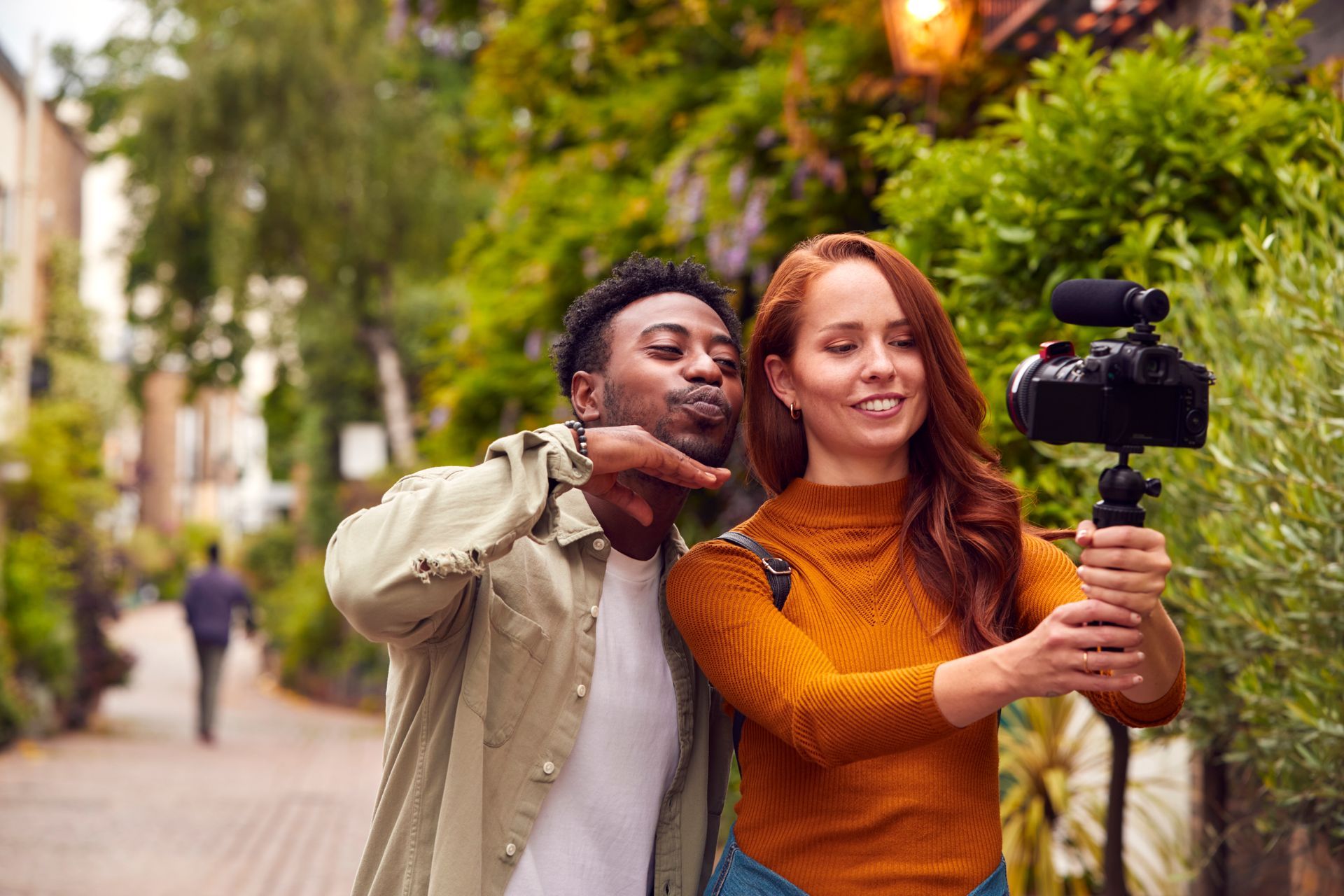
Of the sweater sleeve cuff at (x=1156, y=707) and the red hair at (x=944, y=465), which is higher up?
the red hair at (x=944, y=465)

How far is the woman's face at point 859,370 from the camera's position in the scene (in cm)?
221

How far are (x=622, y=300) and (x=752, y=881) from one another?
117cm

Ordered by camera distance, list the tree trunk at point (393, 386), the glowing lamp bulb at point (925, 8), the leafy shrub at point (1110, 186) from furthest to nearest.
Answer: the tree trunk at point (393, 386) < the glowing lamp bulb at point (925, 8) < the leafy shrub at point (1110, 186)

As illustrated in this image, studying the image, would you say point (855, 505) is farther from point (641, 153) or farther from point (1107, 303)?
point (641, 153)

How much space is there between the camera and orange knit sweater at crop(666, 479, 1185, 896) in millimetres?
1962

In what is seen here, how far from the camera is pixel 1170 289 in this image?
3785mm

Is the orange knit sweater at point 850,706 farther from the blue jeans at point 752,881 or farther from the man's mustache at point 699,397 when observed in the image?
the man's mustache at point 699,397

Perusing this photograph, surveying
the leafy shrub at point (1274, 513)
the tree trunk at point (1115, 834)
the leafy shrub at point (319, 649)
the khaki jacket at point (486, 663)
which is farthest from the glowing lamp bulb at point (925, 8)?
the leafy shrub at point (319, 649)

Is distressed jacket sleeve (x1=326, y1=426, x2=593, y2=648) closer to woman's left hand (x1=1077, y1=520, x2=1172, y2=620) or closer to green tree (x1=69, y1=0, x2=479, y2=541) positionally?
woman's left hand (x1=1077, y1=520, x2=1172, y2=620)

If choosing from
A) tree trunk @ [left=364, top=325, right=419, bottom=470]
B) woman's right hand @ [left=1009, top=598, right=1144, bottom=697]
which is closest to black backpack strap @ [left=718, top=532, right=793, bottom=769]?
woman's right hand @ [left=1009, top=598, right=1144, bottom=697]

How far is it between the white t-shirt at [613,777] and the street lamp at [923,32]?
4080 mm

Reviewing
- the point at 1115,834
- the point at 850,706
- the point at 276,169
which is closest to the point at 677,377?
the point at 850,706

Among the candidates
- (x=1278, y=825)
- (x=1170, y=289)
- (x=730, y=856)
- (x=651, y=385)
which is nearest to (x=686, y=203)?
(x=1170, y=289)

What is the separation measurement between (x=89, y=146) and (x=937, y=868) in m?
26.3
